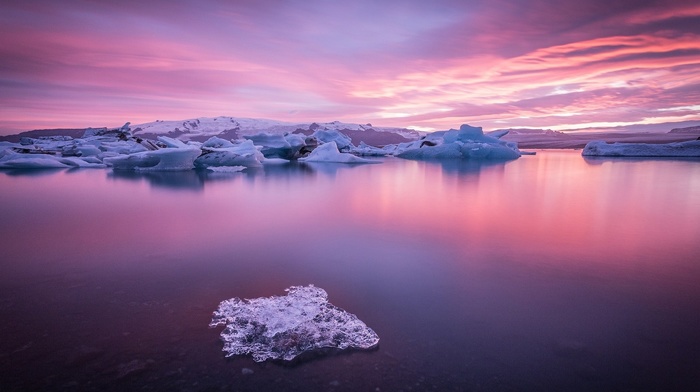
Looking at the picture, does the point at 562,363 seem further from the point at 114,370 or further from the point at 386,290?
the point at 114,370

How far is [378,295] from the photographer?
6.82 ft

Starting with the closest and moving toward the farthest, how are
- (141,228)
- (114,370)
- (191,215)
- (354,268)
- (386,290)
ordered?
(114,370) → (386,290) → (354,268) → (141,228) → (191,215)

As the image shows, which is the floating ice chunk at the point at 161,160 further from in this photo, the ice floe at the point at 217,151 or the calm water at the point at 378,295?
the calm water at the point at 378,295

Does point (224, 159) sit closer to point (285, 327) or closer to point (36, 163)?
point (36, 163)

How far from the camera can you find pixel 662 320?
1784mm

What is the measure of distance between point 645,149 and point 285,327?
25350 mm

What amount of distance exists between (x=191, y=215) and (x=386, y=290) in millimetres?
3225

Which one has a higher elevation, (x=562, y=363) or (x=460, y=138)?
(x=460, y=138)

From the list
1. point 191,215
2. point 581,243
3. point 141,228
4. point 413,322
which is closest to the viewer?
point 413,322

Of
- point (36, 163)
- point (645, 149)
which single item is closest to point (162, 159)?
point (36, 163)

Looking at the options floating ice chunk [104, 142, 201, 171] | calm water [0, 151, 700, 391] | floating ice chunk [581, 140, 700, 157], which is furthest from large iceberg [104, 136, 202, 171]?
floating ice chunk [581, 140, 700, 157]

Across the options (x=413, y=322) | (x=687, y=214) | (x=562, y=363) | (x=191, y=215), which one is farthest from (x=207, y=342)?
(x=687, y=214)

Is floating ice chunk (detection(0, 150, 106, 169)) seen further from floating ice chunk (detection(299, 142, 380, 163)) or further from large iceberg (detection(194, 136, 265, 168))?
floating ice chunk (detection(299, 142, 380, 163))

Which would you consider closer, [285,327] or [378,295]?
[285,327]
